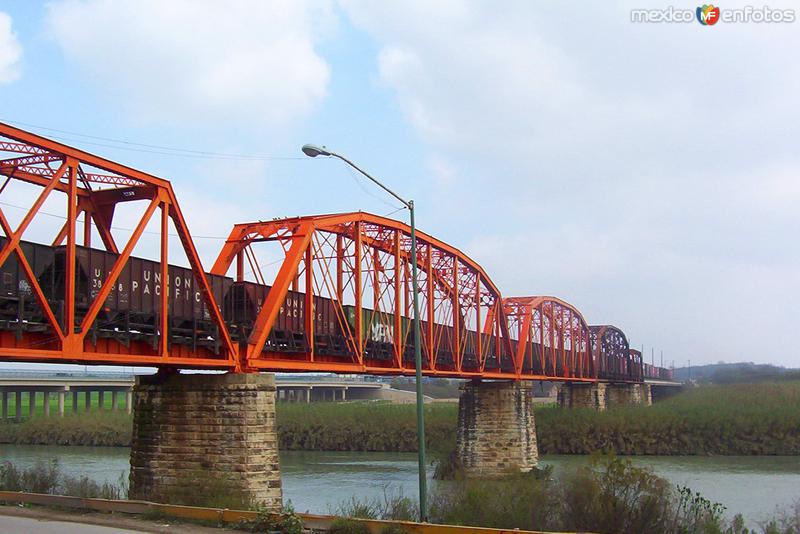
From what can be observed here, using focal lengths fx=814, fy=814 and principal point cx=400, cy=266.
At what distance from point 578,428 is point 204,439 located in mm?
55032

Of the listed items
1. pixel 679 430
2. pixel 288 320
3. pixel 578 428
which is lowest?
pixel 679 430

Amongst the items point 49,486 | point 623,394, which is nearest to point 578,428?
point 623,394

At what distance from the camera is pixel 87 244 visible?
2431 cm

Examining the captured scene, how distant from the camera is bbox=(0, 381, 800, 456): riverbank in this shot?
239 ft

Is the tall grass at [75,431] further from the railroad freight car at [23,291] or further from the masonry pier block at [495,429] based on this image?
the railroad freight car at [23,291]

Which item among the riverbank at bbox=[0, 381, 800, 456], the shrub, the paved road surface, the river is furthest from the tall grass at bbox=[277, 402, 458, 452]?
the shrub

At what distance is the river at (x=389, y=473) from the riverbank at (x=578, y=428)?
2.96m

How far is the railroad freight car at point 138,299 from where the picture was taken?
21203 millimetres

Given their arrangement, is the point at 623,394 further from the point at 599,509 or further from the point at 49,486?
the point at 49,486

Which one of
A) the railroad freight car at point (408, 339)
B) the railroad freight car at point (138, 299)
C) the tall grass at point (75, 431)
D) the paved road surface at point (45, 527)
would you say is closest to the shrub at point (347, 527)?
the paved road surface at point (45, 527)

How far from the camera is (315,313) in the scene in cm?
3334

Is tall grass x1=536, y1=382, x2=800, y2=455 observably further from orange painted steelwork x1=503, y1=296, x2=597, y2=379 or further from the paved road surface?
the paved road surface

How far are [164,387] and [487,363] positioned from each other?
35.1 m

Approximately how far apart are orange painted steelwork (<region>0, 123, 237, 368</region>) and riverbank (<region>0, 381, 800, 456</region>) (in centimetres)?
4726
